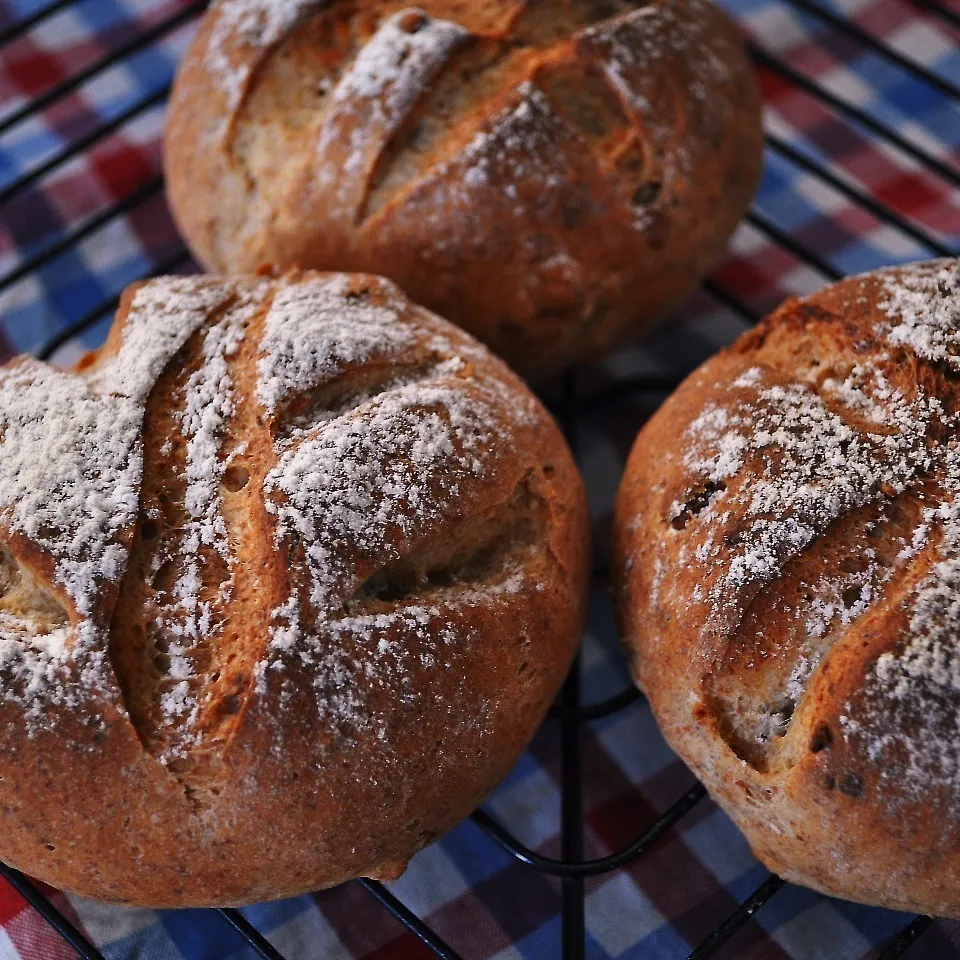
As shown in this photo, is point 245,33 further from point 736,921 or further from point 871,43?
point 736,921

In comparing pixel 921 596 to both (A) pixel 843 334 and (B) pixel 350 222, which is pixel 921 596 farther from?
(B) pixel 350 222

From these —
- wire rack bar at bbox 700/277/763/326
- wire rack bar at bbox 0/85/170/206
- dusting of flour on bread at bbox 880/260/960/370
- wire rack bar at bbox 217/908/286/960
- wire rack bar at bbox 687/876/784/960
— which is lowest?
wire rack bar at bbox 687/876/784/960

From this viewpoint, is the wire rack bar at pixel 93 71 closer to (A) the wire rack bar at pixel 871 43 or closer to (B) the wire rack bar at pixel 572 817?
(A) the wire rack bar at pixel 871 43

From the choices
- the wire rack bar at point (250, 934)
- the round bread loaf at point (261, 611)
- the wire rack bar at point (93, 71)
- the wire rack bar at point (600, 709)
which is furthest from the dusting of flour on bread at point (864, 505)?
the wire rack bar at point (93, 71)

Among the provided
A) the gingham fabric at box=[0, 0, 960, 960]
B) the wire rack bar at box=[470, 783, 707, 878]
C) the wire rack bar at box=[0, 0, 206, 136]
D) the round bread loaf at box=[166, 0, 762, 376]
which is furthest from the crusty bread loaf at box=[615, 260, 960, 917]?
the wire rack bar at box=[0, 0, 206, 136]

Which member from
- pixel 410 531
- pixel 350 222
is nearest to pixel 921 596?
pixel 410 531

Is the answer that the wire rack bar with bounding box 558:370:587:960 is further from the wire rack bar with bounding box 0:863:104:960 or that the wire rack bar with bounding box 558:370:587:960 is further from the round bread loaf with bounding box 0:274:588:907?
the wire rack bar with bounding box 0:863:104:960
